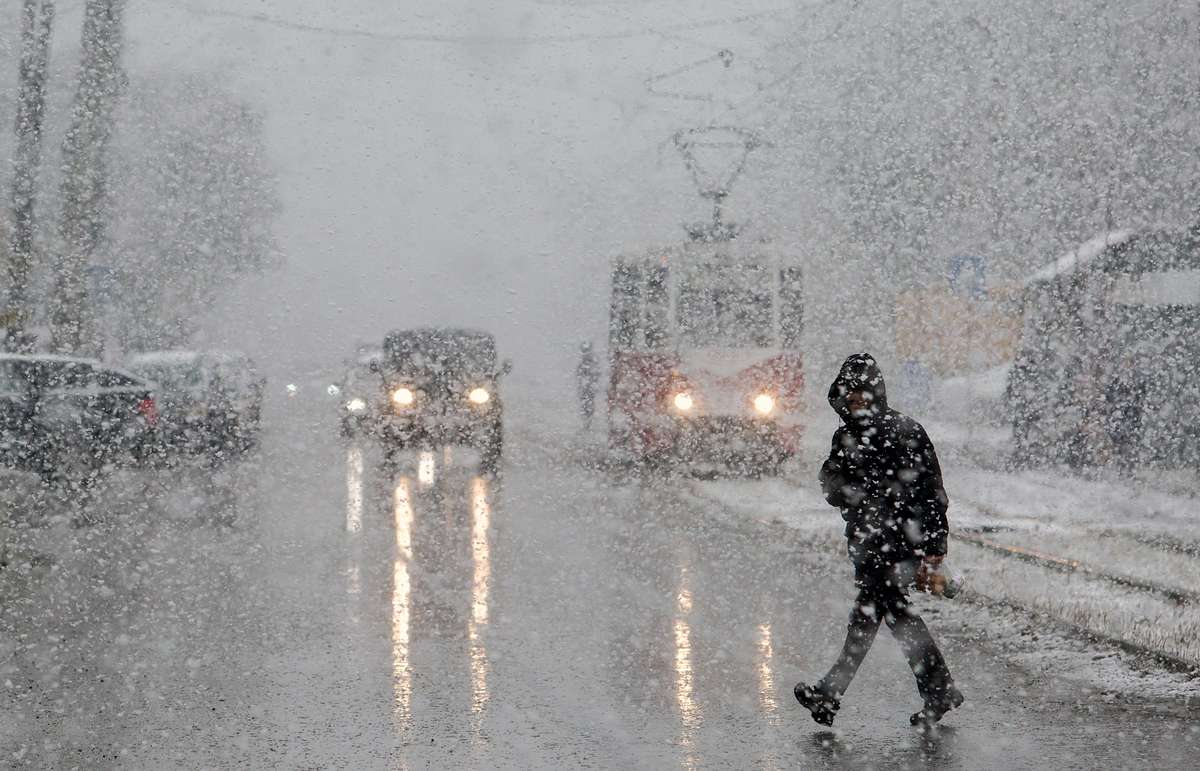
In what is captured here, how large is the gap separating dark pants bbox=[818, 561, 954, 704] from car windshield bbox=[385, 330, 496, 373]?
15.7 m

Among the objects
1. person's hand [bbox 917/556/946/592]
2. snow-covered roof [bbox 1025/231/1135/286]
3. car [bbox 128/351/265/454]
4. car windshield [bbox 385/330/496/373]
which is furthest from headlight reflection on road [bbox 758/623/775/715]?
car windshield [bbox 385/330/496/373]

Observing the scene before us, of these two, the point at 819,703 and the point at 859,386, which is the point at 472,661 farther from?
the point at 859,386

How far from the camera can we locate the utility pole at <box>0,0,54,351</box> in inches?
866

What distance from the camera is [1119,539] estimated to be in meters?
12.8

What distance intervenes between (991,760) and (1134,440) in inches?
583

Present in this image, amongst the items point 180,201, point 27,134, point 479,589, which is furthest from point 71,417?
point 180,201

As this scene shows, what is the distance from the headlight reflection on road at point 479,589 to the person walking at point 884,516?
147cm

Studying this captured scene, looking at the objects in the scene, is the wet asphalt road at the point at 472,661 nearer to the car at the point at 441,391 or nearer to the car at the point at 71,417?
the car at the point at 71,417

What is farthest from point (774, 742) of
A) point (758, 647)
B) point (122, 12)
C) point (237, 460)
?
point (122, 12)

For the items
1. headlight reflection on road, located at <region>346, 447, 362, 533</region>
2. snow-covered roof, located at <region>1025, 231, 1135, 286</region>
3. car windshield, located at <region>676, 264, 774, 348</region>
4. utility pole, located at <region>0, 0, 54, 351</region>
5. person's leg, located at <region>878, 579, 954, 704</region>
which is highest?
utility pole, located at <region>0, 0, 54, 351</region>

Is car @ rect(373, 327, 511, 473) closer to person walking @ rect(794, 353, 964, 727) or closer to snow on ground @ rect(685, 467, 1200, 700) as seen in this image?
snow on ground @ rect(685, 467, 1200, 700)

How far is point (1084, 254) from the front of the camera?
750 inches

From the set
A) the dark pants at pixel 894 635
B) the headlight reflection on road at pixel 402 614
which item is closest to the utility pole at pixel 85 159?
the headlight reflection on road at pixel 402 614

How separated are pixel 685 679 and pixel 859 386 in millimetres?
1915
